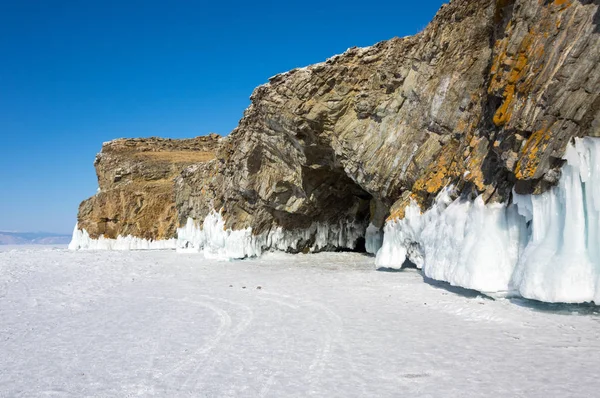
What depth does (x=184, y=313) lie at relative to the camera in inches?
367

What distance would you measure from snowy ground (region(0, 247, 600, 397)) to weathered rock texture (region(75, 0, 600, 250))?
3.32m

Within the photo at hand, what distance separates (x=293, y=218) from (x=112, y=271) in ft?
35.1

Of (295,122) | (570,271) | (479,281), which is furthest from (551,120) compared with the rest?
(295,122)

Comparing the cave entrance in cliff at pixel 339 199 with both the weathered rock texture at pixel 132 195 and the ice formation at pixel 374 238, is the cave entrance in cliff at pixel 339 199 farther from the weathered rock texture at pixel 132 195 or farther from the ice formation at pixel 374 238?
the weathered rock texture at pixel 132 195

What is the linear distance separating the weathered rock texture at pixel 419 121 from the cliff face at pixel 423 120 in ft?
0.13

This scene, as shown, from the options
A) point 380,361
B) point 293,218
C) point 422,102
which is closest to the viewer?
point 380,361

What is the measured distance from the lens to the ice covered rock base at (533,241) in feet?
24.7

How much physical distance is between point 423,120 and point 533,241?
809cm

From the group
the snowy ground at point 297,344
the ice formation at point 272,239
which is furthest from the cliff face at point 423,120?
the snowy ground at point 297,344

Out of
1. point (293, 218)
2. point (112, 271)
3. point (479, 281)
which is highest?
point (293, 218)

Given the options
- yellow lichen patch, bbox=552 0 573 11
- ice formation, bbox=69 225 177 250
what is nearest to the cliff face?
yellow lichen patch, bbox=552 0 573 11

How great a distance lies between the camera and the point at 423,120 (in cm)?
1566

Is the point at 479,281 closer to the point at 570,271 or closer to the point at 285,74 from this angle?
the point at 570,271

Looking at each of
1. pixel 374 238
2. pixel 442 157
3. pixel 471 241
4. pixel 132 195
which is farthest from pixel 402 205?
pixel 132 195
